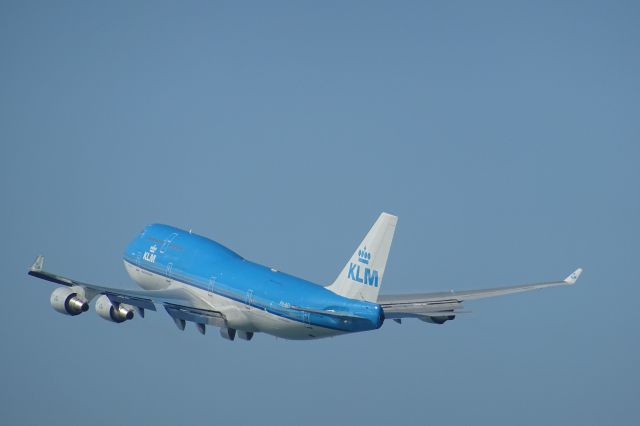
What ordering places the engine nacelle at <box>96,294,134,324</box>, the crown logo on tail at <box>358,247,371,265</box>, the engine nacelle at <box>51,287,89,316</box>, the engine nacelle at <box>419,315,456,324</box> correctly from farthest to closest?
the engine nacelle at <box>419,315,456,324</box> → the engine nacelle at <box>51,287,89,316</box> → the engine nacelle at <box>96,294,134,324</box> → the crown logo on tail at <box>358,247,371,265</box>

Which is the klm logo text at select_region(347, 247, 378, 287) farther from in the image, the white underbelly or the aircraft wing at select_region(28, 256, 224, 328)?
the aircraft wing at select_region(28, 256, 224, 328)

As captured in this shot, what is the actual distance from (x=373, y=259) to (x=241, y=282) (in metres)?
13.1

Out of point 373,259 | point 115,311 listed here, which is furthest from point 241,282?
point 373,259

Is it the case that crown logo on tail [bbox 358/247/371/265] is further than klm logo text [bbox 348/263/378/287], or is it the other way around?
crown logo on tail [bbox 358/247/371/265]

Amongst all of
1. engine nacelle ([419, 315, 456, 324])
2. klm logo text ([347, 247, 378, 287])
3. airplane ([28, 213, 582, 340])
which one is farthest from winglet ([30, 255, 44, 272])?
engine nacelle ([419, 315, 456, 324])

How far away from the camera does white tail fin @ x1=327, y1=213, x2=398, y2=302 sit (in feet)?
339

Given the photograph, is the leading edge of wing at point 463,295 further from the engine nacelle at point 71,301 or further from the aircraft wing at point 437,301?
the engine nacelle at point 71,301

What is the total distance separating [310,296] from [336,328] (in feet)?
12.1

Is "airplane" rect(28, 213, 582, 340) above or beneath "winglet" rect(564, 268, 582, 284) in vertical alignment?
beneath

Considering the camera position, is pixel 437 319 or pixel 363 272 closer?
pixel 363 272

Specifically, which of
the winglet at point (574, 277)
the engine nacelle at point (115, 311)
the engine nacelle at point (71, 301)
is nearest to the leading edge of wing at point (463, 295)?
the winglet at point (574, 277)

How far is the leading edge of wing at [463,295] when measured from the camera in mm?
112562

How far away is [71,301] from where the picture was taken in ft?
353

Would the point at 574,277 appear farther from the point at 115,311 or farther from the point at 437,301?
the point at 115,311
